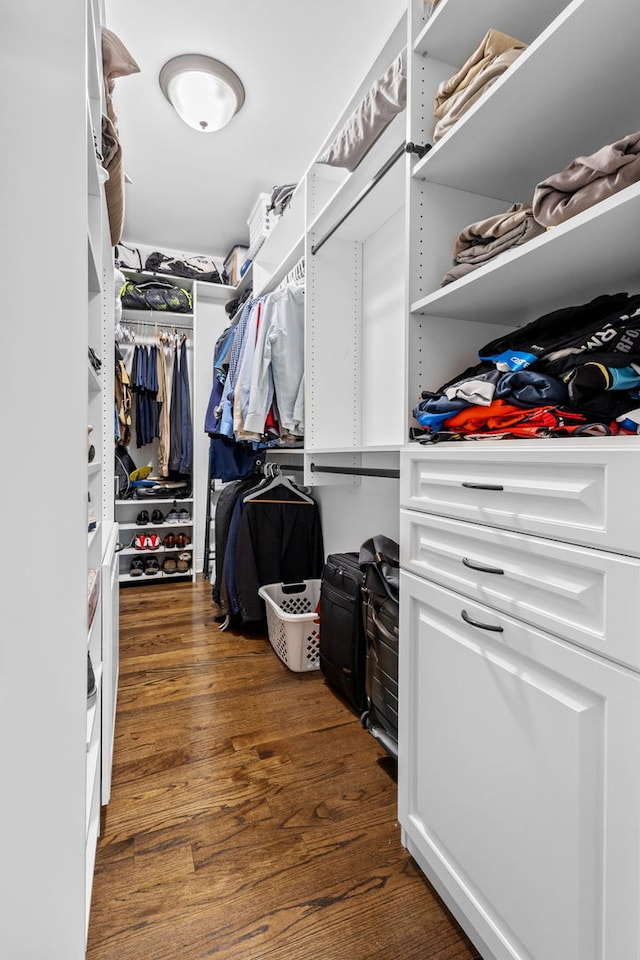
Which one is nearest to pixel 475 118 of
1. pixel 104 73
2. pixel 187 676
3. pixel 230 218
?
pixel 104 73

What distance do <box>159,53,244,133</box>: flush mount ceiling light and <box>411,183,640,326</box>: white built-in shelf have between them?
1.65 m

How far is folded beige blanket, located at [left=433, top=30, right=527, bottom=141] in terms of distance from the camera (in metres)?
0.99

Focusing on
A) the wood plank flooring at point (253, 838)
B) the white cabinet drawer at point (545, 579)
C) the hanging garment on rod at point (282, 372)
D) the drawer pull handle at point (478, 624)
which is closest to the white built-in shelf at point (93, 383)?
the white cabinet drawer at point (545, 579)

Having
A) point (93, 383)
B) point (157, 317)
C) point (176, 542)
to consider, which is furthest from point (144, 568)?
point (93, 383)

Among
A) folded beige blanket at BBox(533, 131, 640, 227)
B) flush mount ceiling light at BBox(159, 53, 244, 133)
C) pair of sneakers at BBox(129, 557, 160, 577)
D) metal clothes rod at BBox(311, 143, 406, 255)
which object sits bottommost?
pair of sneakers at BBox(129, 557, 160, 577)

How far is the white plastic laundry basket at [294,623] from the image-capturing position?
6.86 ft

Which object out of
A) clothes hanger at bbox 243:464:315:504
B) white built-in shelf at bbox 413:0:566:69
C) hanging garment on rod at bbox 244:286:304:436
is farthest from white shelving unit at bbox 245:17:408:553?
white built-in shelf at bbox 413:0:566:69

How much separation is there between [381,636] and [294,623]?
23.9 inches

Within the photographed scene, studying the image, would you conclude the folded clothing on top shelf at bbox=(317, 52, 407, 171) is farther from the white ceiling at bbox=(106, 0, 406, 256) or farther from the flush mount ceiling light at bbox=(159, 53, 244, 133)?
the flush mount ceiling light at bbox=(159, 53, 244, 133)

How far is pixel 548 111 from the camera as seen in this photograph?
969 millimetres

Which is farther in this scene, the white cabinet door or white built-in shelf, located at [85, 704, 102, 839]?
white built-in shelf, located at [85, 704, 102, 839]

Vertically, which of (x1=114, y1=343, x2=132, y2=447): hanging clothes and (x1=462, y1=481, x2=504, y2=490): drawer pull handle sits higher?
(x1=114, y1=343, x2=132, y2=447): hanging clothes

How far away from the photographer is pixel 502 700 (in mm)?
833

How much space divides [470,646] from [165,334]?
360cm
